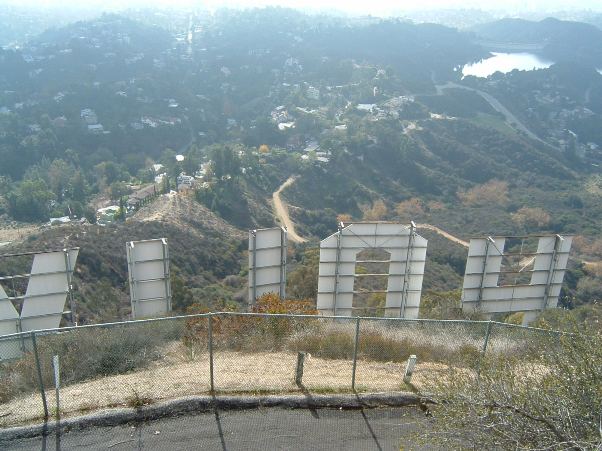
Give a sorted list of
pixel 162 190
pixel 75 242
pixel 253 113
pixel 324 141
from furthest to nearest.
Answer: pixel 253 113, pixel 324 141, pixel 162 190, pixel 75 242

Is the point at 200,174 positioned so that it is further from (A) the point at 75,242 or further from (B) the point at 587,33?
(B) the point at 587,33

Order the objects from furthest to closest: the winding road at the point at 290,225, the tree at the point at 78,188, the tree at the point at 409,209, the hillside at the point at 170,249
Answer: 1. the tree at the point at 78,188
2. the tree at the point at 409,209
3. the winding road at the point at 290,225
4. the hillside at the point at 170,249

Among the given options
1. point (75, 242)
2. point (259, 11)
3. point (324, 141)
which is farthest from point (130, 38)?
point (75, 242)

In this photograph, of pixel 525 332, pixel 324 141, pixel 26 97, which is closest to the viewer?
pixel 525 332

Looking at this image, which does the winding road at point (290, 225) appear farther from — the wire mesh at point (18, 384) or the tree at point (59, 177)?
the wire mesh at point (18, 384)

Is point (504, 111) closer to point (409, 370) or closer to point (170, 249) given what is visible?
point (170, 249)

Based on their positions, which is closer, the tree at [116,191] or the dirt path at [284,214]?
the dirt path at [284,214]

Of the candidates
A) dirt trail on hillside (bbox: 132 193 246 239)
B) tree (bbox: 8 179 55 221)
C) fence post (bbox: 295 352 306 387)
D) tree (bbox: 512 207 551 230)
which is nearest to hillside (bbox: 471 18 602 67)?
tree (bbox: 512 207 551 230)

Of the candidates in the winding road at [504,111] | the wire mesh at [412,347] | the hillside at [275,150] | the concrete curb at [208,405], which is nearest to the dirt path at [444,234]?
the hillside at [275,150]

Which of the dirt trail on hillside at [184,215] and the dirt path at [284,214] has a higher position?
the dirt trail on hillside at [184,215]
